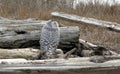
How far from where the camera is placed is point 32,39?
316 cm

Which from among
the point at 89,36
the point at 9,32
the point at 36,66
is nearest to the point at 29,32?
the point at 9,32

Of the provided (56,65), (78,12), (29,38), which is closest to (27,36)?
(29,38)

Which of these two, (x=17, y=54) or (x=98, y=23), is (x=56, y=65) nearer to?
(x=17, y=54)

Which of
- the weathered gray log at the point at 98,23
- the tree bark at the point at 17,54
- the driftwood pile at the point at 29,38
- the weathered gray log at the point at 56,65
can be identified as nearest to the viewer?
the weathered gray log at the point at 56,65

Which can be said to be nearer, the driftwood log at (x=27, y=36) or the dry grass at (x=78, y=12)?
the driftwood log at (x=27, y=36)

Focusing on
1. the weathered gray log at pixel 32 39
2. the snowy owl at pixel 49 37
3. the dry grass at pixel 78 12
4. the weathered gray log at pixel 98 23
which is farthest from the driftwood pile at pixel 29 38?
the dry grass at pixel 78 12

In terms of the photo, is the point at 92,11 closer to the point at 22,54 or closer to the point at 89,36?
the point at 89,36

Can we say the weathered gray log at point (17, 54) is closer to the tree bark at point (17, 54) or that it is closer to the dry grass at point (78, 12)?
the tree bark at point (17, 54)

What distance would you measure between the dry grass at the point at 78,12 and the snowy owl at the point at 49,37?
2.08 m

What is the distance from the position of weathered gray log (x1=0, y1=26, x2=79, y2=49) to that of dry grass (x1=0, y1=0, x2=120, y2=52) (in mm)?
1674

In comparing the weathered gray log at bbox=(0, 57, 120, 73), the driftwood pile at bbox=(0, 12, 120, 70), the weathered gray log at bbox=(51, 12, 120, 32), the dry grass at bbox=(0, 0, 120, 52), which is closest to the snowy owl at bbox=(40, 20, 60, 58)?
the driftwood pile at bbox=(0, 12, 120, 70)

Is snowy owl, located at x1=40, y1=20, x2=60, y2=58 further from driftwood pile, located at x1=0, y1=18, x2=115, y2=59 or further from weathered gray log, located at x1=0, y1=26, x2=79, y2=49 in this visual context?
weathered gray log, located at x1=0, y1=26, x2=79, y2=49

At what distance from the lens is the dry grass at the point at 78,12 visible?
5305 mm

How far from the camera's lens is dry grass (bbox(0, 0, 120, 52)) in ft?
17.4
